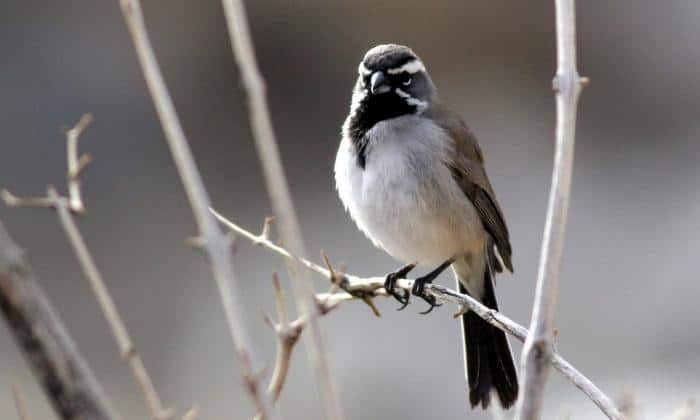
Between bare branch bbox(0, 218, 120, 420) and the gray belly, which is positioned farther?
the gray belly

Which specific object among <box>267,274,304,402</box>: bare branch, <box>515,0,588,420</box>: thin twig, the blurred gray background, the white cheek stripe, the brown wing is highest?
<box>515,0,588,420</box>: thin twig

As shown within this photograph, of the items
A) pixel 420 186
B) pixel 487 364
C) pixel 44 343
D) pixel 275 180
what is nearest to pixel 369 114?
pixel 420 186

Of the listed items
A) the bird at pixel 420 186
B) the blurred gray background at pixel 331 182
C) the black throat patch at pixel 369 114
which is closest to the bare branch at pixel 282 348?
the bird at pixel 420 186

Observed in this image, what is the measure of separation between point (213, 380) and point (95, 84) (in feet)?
10.3

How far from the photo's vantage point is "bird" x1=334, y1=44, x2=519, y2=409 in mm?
4129

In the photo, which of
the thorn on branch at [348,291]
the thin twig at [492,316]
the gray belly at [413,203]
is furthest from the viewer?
the gray belly at [413,203]

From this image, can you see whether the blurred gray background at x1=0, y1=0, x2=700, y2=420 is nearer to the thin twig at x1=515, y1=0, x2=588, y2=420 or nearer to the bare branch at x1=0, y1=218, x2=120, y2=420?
the thin twig at x1=515, y1=0, x2=588, y2=420

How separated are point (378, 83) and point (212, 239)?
8.10 ft

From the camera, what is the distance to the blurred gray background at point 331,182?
6.64m

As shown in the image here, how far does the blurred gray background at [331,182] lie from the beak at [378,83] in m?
2.50

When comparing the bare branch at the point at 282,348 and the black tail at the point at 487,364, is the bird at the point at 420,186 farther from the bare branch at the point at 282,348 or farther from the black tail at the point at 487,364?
the bare branch at the point at 282,348

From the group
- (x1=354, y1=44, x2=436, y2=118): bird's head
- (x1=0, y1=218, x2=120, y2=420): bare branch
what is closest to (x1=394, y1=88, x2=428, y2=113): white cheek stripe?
(x1=354, y1=44, x2=436, y2=118): bird's head

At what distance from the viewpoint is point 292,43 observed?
9.10 meters

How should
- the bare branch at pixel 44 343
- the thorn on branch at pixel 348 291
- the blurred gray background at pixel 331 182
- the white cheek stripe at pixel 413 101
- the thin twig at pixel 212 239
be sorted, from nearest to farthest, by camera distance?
the bare branch at pixel 44 343
the thin twig at pixel 212 239
the thorn on branch at pixel 348 291
the white cheek stripe at pixel 413 101
the blurred gray background at pixel 331 182
